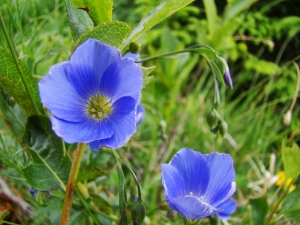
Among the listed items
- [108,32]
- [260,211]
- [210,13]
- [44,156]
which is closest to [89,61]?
[108,32]

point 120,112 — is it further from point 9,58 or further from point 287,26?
point 287,26

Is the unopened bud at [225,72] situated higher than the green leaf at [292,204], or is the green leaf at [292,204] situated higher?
the unopened bud at [225,72]

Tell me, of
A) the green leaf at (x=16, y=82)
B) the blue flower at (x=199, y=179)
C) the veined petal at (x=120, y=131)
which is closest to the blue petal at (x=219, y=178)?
the blue flower at (x=199, y=179)

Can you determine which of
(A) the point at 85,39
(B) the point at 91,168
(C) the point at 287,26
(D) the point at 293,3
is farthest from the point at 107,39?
(D) the point at 293,3

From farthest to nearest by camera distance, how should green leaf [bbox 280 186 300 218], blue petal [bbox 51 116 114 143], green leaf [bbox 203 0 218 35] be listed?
1. green leaf [bbox 203 0 218 35]
2. green leaf [bbox 280 186 300 218]
3. blue petal [bbox 51 116 114 143]

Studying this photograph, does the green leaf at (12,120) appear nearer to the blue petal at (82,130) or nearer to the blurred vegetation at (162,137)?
the blurred vegetation at (162,137)

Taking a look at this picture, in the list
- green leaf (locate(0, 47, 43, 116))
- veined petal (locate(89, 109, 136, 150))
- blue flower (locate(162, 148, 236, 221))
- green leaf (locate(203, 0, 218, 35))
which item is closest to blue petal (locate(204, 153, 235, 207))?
blue flower (locate(162, 148, 236, 221))

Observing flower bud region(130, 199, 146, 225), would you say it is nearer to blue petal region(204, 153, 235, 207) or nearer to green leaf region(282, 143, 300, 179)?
blue petal region(204, 153, 235, 207)
